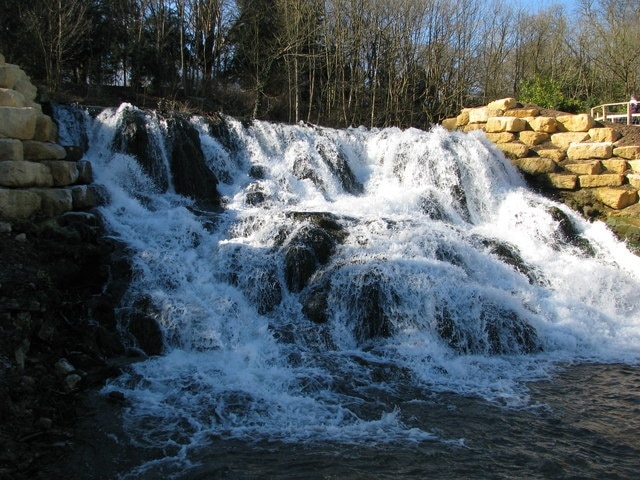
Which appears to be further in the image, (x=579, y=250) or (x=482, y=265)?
(x=579, y=250)

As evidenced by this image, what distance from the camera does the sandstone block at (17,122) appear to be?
799cm

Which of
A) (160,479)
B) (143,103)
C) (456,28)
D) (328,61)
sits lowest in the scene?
(160,479)

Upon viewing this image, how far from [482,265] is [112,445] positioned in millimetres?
6442

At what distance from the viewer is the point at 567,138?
1459 centimetres

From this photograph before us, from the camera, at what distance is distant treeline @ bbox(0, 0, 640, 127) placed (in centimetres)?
1922

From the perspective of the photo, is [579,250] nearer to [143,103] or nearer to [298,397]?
[298,397]

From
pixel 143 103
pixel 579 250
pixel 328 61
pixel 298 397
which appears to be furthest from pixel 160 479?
pixel 328 61

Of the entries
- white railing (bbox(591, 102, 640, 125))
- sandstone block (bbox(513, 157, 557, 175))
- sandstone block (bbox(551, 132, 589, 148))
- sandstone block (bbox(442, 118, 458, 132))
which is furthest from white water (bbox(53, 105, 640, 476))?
white railing (bbox(591, 102, 640, 125))

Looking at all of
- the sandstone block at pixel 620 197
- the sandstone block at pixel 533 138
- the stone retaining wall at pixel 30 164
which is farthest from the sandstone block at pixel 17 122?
the sandstone block at pixel 620 197

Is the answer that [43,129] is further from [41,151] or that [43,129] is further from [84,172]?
[84,172]

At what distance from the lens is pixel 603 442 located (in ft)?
17.0

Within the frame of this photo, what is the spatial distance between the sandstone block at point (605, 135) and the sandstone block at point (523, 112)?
165 cm

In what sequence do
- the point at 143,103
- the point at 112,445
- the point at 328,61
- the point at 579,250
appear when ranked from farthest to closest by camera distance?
the point at 328,61 < the point at 143,103 < the point at 579,250 < the point at 112,445

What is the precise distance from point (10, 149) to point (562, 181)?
11.9 metres
